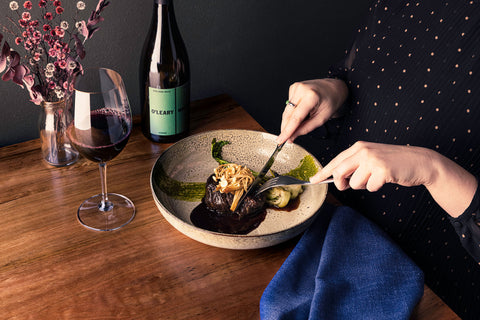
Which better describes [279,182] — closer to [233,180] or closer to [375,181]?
[233,180]

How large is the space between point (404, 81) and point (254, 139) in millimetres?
399

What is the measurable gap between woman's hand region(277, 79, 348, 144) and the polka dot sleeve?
0.40 m

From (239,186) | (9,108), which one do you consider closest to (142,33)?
(9,108)

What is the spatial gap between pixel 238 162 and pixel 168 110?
8.7 inches

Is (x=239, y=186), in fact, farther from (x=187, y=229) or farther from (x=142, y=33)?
(x=142, y=33)

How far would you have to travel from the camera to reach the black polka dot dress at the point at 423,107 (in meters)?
0.99

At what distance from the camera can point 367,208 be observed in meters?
1.17

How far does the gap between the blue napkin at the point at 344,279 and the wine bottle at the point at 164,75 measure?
480 mm

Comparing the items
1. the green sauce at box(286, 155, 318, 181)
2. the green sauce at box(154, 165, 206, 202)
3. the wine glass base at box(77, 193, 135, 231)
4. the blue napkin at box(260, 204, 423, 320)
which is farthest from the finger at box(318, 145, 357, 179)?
the wine glass base at box(77, 193, 135, 231)

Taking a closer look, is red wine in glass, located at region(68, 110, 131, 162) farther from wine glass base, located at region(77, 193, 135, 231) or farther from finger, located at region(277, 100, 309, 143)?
finger, located at region(277, 100, 309, 143)

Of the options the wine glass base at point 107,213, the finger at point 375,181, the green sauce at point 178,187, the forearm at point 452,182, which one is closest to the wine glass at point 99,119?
the wine glass base at point 107,213

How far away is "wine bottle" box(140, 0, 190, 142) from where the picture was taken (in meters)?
1.10

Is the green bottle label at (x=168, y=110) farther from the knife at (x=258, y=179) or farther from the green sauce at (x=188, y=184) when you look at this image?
the knife at (x=258, y=179)

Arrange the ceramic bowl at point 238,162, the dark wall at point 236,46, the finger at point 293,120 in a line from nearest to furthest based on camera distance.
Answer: the ceramic bowl at point 238,162, the finger at point 293,120, the dark wall at point 236,46
